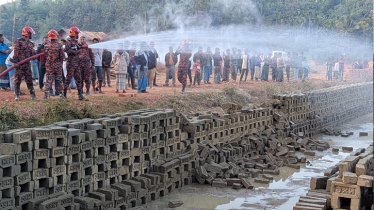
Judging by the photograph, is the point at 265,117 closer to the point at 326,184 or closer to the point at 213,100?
the point at 213,100

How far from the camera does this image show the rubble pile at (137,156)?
756 centimetres

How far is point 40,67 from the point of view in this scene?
1474 cm

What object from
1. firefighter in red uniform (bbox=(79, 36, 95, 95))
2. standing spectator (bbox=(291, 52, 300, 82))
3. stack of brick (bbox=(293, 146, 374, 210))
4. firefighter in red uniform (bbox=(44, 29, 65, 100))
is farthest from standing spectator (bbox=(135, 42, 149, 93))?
standing spectator (bbox=(291, 52, 300, 82))

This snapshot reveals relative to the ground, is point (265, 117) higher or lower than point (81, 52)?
lower

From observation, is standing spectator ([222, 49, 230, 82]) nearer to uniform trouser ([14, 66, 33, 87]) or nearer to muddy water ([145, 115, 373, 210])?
muddy water ([145, 115, 373, 210])

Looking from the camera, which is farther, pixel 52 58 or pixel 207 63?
pixel 207 63

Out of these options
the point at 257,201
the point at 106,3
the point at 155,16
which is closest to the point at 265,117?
the point at 257,201

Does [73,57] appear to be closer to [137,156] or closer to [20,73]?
[20,73]

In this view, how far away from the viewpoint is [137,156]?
10047 mm

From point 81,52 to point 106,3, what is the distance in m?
25.2

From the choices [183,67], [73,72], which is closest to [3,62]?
[73,72]

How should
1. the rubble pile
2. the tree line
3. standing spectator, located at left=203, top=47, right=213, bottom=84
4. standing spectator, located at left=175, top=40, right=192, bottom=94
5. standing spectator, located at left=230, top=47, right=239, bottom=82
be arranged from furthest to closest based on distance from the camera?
the tree line, standing spectator, located at left=230, top=47, right=239, bottom=82, standing spectator, located at left=203, top=47, right=213, bottom=84, standing spectator, located at left=175, top=40, right=192, bottom=94, the rubble pile

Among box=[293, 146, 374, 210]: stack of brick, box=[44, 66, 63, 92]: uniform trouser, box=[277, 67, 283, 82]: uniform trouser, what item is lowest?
box=[293, 146, 374, 210]: stack of brick

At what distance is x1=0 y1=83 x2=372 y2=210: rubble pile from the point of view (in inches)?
298
